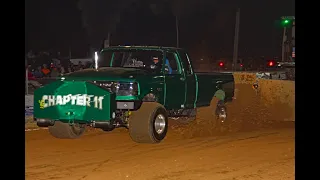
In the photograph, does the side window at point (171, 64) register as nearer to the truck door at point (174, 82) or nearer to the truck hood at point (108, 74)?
the truck door at point (174, 82)

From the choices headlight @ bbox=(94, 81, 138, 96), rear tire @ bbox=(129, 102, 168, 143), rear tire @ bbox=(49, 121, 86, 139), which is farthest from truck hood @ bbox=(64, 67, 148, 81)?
rear tire @ bbox=(49, 121, 86, 139)

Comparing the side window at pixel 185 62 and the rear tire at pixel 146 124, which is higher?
the side window at pixel 185 62

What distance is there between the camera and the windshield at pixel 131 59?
1306 centimetres

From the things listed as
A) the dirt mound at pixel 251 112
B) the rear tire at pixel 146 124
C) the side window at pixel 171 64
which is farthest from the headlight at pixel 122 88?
the dirt mound at pixel 251 112

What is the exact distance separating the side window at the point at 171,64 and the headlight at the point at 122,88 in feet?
5.37

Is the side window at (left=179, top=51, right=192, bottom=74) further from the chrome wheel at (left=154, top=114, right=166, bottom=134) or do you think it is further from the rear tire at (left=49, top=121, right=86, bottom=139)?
the rear tire at (left=49, top=121, right=86, bottom=139)

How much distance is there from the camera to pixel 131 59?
44.3 feet

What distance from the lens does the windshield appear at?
42.9ft

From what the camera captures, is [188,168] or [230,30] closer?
[188,168]

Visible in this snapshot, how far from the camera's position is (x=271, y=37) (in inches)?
2908

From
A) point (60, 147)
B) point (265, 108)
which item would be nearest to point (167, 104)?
point (60, 147)

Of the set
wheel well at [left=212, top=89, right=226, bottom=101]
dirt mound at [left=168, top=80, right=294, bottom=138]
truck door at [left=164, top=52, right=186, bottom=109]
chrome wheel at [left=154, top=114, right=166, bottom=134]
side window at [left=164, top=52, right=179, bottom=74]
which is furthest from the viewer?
wheel well at [left=212, top=89, right=226, bottom=101]

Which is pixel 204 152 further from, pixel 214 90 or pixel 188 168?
pixel 214 90

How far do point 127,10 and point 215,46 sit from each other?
507 inches
